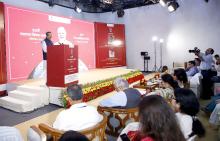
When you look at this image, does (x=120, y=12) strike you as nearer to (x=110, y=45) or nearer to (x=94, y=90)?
(x=110, y=45)

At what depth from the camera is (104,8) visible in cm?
1221

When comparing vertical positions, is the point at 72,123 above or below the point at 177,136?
below

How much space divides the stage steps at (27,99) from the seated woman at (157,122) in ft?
13.6

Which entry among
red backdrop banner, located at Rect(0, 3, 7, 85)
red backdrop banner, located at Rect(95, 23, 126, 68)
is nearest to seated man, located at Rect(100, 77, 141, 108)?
red backdrop banner, located at Rect(0, 3, 7, 85)

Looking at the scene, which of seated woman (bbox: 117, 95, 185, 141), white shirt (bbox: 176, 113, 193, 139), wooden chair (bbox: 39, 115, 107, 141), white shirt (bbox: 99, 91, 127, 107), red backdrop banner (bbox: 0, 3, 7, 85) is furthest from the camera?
red backdrop banner (bbox: 0, 3, 7, 85)

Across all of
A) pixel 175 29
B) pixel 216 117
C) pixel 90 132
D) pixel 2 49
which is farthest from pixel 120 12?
pixel 90 132

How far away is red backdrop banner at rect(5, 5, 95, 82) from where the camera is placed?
6.59 metres

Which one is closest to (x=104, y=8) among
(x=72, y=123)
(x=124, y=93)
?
(x=124, y=93)

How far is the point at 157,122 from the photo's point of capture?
1.23 meters

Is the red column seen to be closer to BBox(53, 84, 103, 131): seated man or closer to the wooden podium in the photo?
the wooden podium

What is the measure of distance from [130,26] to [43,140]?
36.8ft

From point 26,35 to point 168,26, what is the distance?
286 inches

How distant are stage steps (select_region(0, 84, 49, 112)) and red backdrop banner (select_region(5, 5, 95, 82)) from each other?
1.41 meters

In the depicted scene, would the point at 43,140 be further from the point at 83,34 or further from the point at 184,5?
the point at 184,5
